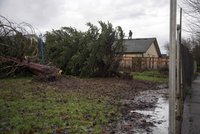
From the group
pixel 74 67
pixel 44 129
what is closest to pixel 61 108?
pixel 44 129

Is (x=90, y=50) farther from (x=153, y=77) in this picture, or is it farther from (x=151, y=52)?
(x=151, y=52)

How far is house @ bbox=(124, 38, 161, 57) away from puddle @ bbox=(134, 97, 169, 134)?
34318 mm

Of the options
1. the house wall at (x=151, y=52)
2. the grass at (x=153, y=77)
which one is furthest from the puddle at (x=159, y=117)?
the house wall at (x=151, y=52)

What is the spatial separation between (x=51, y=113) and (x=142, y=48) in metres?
40.4

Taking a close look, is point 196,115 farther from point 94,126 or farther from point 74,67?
point 74,67

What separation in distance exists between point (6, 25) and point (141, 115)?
433cm

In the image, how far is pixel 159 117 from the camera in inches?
327

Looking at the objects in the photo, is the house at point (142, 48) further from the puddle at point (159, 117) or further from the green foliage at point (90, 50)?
the puddle at point (159, 117)

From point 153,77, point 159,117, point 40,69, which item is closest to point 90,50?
point 40,69

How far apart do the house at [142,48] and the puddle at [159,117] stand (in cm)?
3432

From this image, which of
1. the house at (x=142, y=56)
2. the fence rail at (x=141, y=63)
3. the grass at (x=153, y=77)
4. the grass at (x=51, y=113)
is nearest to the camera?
the grass at (x=51, y=113)

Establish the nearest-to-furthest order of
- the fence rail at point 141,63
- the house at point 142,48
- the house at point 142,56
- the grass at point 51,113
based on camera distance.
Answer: the grass at point 51,113
the fence rail at point 141,63
the house at point 142,56
the house at point 142,48

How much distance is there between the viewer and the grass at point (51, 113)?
6.27 metres

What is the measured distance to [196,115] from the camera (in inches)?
338
